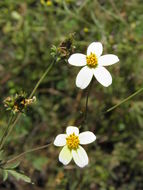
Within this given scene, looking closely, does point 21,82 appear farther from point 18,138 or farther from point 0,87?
point 18,138

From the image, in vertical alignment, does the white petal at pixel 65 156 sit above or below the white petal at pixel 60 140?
below

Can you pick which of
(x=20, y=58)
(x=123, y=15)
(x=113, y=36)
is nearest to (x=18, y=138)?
(x=20, y=58)

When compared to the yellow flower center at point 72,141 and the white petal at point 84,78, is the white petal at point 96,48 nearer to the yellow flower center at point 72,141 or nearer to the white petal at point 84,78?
the white petal at point 84,78

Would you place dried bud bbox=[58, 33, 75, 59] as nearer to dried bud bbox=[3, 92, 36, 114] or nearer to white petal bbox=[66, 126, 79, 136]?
dried bud bbox=[3, 92, 36, 114]

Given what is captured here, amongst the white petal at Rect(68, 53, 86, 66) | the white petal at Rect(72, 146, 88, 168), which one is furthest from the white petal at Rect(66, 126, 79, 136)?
the white petal at Rect(68, 53, 86, 66)

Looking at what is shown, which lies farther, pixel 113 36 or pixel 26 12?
pixel 26 12

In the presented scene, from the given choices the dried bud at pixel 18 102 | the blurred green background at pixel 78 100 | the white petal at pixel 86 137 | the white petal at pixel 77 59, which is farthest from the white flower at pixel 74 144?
the blurred green background at pixel 78 100

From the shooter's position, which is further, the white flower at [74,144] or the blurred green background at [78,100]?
the blurred green background at [78,100]
